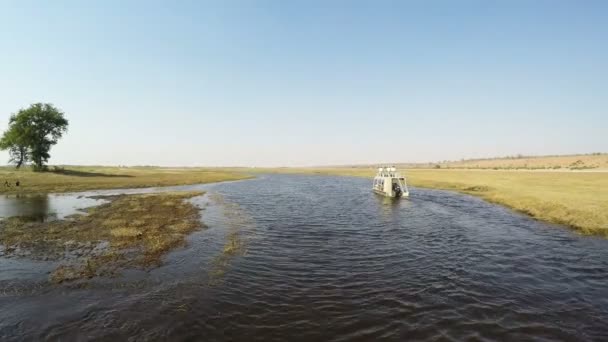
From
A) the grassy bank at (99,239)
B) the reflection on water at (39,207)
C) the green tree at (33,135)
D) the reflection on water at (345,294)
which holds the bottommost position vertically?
the reflection on water at (345,294)

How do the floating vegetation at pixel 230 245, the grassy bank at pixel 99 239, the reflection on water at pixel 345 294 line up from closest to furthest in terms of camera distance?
the reflection on water at pixel 345 294, the floating vegetation at pixel 230 245, the grassy bank at pixel 99 239

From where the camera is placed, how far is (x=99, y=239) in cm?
2006

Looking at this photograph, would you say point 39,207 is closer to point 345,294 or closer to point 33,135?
point 345,294

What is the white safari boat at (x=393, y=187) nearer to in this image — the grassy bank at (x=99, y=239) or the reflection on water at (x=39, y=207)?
the grassy bank at (x=99, y=239)

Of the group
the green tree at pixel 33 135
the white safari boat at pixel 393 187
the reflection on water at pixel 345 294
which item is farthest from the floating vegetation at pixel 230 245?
the green tree at pixel 33 135

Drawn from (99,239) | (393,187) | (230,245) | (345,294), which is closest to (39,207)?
(99,239)

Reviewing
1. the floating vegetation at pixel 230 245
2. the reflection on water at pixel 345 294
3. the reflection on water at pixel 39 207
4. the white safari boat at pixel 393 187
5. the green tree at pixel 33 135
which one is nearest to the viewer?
the reflection on water at pixel 345 294

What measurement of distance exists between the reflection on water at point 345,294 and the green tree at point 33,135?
248 ft

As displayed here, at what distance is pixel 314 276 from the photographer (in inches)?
566

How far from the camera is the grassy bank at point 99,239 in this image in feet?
50.4

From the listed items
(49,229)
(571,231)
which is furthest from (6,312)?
(571,231)

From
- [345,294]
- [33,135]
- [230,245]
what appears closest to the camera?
[345,294]

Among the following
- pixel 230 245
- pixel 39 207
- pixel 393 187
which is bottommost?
pixel 230 245

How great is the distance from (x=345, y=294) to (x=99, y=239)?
55.2 feet
